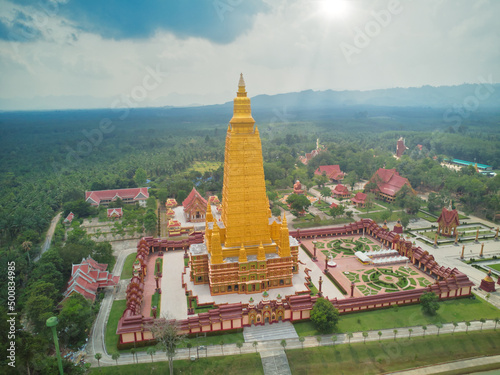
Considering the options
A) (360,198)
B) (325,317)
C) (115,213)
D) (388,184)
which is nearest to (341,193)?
(360,198)

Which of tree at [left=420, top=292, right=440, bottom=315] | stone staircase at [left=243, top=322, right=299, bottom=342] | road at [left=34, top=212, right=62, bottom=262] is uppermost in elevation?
tree at [left=420, top=292, right=440, bottom=315]

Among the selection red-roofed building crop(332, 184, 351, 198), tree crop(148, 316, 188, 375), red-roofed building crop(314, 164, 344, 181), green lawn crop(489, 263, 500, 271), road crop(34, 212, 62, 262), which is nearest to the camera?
tree crop(148, 316, 188, 375)

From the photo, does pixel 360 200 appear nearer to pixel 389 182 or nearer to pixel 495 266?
pixel 389 182

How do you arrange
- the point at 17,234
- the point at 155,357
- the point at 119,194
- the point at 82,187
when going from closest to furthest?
the point at 155,357, the point at 17,234, the point at 119,194, the point at 82,187

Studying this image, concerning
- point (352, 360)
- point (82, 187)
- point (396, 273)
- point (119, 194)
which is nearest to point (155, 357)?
point (352, 360)

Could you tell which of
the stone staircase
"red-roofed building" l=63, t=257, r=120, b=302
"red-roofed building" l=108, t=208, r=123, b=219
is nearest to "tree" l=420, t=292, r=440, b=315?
the stone staircase

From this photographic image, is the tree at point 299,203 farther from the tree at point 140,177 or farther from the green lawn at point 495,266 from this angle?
the tree at point 140,177

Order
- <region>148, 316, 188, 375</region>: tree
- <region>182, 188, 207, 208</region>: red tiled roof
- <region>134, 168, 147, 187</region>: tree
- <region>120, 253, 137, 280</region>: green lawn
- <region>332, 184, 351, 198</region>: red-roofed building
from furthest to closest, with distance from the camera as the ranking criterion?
<region>134, 168, 147, 187</region>: tree, <region>332, 184, 351, 198</region>: red-roofed building, <region>182, 188, 207, 208</region>: red tiled roof, <region>120, 253, 137, 280</region>: green lawn, <region>148, 316, 188, 375</region>: tree

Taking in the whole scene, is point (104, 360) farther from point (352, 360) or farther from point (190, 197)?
point (190, 197)

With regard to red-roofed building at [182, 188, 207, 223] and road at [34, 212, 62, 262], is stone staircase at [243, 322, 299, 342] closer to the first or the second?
red-roofed building at [182, 188, 207, 223]
